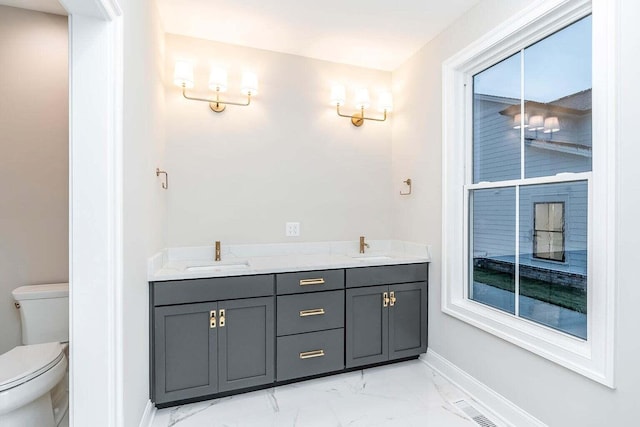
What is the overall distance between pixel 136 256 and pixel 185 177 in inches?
38.7

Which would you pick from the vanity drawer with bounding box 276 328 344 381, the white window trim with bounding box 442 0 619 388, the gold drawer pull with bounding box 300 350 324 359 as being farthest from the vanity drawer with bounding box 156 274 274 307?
the white window trim with bounding box 442 0 619 388

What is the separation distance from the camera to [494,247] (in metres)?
2.10

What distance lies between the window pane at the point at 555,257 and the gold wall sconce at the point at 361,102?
150 centimetres

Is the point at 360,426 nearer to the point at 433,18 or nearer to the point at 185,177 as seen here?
the point at 185,177

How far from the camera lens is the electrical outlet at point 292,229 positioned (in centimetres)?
274

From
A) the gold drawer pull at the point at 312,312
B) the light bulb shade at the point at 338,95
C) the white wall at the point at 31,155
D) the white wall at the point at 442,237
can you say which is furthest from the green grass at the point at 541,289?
the white wall at the point at 31,155

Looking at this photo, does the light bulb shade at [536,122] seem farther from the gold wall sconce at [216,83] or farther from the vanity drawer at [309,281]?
the gold wall sconce at [216,83]

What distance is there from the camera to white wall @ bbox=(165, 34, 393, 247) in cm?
247

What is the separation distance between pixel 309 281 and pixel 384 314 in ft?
2.16

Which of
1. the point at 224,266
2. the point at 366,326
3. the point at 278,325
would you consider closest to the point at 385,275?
the point at 366,326

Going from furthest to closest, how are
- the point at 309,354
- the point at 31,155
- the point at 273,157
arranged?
the point at 273,157, the point at 309,354, the point at 31,155

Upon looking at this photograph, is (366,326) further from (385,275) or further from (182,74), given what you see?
(182,74)

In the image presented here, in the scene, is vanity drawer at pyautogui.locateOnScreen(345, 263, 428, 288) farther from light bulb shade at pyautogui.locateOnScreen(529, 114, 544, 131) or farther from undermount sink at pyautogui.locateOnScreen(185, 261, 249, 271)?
light bulb shade at pyautogui.locateOnScreen(529, 114, 544, 131)

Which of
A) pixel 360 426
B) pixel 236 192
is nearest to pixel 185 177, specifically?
pixel 236 192
